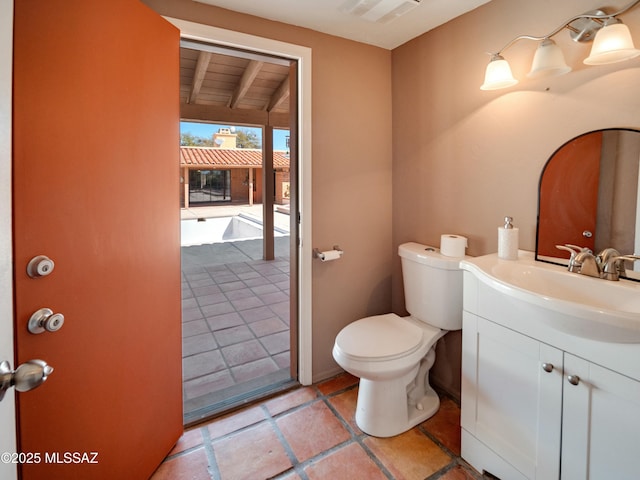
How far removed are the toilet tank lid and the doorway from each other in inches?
26.3

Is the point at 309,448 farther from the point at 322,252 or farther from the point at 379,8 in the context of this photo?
the point at 379,8

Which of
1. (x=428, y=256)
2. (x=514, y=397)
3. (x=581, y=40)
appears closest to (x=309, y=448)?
(x=514, y=397)

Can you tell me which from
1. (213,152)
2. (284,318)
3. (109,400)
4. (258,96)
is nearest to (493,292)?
(109,400)

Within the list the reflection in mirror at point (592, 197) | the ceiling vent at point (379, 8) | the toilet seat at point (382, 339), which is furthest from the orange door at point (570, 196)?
the ceiling vent at point (379, 8)

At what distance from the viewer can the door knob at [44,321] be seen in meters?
0.95

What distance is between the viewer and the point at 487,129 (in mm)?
1755

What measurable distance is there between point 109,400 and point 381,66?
2280 mm

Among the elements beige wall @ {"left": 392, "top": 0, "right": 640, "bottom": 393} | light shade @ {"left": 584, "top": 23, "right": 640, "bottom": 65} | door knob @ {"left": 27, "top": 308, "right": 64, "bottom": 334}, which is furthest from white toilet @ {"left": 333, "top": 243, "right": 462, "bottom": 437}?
door knob @ {"left": 27, "top": 308, "right": 64, "bottom": 334}

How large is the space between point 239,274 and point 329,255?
9.37ft

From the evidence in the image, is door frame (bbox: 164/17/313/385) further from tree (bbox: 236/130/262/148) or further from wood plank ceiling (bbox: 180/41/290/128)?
tree (bbox: 236/130/262/148)

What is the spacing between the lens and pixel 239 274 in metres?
4.70

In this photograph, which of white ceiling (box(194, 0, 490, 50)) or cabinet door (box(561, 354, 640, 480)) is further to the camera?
white ceiling (box(194, 0, 490, 50))

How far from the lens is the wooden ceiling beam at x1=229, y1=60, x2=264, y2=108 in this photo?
356cm

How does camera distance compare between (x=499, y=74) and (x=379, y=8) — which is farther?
(x=379, y=8)
